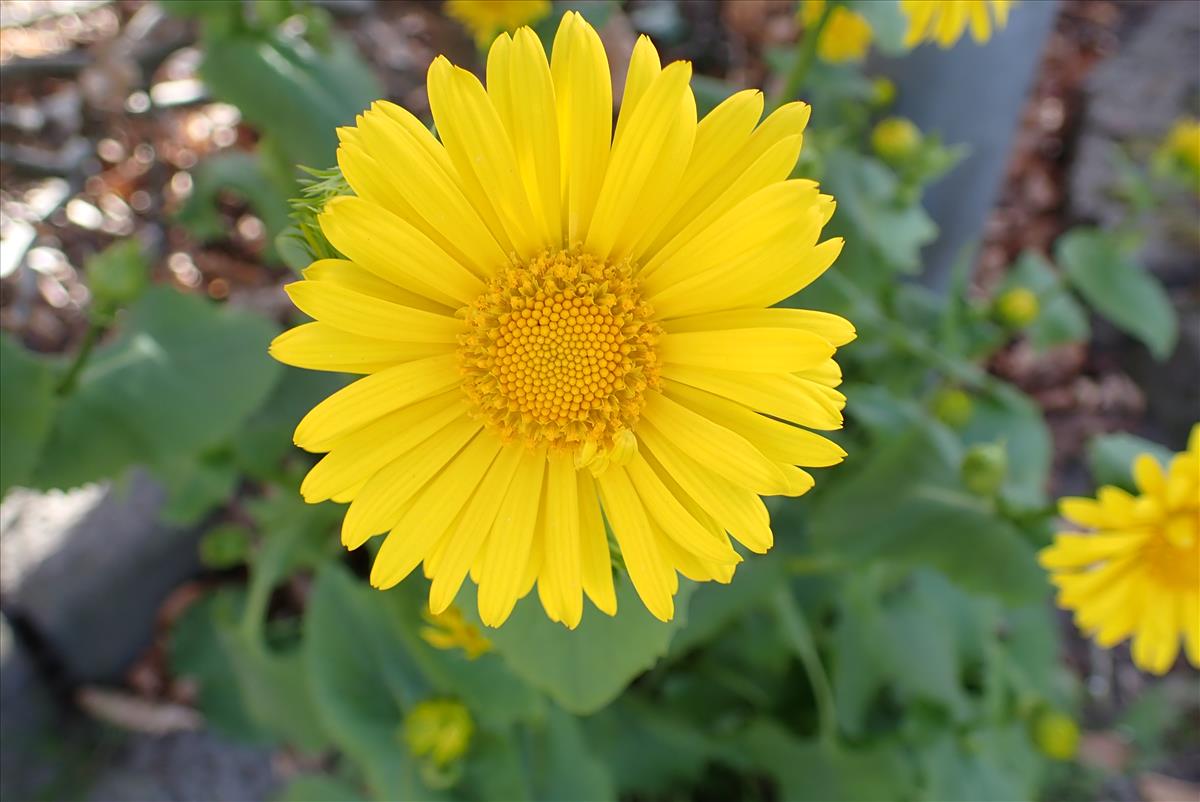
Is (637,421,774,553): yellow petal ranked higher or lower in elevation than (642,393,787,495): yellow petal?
lower

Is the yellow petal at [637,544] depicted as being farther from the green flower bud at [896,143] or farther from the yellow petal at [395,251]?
the green flower bud at [896,143]

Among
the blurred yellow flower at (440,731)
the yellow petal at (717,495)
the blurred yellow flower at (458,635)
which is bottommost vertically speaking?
the blurred yellow flower at (440,731)

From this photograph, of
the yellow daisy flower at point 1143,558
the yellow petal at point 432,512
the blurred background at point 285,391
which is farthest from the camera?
the blurred background at point 285,391

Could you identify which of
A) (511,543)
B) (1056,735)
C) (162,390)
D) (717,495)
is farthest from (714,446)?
(1056,735)

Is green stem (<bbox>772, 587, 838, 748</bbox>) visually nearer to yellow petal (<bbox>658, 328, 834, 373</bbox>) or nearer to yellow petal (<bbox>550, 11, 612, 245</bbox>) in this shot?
yellow petal (<bbox>658, 328, 834, 373</bbox>)

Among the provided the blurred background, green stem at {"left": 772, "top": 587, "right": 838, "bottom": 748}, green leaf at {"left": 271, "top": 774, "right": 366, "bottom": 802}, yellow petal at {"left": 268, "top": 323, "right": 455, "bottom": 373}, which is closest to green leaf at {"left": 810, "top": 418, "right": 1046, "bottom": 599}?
the blurred background

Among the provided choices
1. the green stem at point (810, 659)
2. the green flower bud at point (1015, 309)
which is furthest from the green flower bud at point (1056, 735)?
the green flower bud at point (1015, 309)

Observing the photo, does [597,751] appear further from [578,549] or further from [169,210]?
[169,210]
